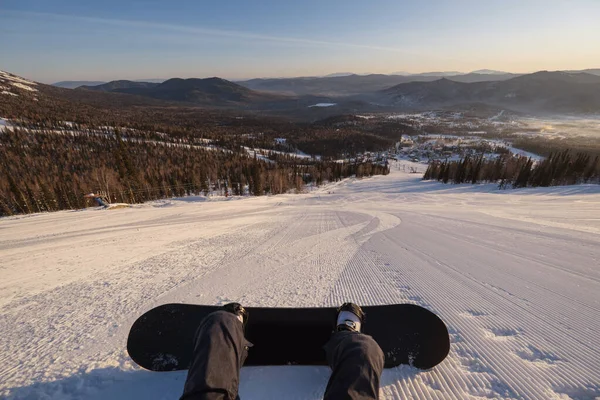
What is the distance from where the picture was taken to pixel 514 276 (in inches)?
198

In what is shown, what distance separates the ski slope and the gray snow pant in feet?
1.89

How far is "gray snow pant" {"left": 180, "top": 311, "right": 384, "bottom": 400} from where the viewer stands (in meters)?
2.15

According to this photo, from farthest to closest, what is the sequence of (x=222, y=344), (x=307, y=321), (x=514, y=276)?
(x=514, y=276), (x=307, y=321), (x=222, y=344)

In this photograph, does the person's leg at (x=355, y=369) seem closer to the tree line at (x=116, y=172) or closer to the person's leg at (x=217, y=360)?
the person's leg at (x=217, y=360)

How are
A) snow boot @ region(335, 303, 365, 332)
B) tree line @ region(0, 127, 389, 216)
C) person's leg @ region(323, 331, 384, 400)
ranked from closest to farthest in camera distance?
person's leg @ region(323, 331, 384, 400) → snow boot @ region(335, 303, 365, 332) → tree line @ region(0, 127, 389, 216)

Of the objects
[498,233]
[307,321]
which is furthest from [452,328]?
[498,233]

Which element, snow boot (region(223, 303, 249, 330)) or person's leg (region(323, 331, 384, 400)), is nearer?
person's leg (region(323, 331, 384, 400))

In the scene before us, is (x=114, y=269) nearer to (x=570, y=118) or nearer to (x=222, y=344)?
(x=222, y=344)

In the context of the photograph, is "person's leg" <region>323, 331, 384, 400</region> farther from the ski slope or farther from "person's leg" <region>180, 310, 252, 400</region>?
"person's leg" <region>180, 310, 252, 400</region>

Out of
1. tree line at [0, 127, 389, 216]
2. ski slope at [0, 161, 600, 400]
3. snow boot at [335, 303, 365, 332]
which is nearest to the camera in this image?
ski slope at [0, 161, 600, 400]

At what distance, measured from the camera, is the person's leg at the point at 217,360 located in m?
2.18

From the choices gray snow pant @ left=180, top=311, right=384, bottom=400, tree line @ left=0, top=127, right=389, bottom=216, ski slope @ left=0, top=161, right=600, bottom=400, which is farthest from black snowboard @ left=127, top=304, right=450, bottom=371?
tree line @ left=0, top=127, right=389, bottom=216

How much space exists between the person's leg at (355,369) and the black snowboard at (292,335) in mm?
750

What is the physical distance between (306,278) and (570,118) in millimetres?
285418
